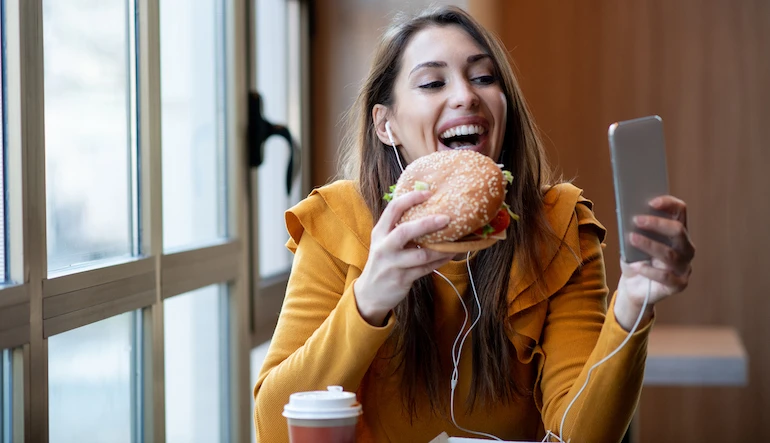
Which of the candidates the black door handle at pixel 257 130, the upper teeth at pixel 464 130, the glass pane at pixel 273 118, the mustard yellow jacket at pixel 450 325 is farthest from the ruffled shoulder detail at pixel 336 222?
the glass pane at pixel 273 118

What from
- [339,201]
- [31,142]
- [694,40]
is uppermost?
[694,40]

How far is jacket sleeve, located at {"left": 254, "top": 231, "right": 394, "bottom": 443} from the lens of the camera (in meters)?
1.26

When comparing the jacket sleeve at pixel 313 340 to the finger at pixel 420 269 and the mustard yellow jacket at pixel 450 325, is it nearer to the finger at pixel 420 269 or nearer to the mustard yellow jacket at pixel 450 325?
the mustard yellow jacket at pixel 450 325

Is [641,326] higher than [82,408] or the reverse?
higher

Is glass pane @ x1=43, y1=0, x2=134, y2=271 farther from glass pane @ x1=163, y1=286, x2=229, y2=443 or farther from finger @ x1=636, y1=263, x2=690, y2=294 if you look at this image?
finger @ x1=636, y1=263, x2=690, y2=294

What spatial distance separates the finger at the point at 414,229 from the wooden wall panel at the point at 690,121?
2.44m

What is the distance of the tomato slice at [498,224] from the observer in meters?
1.24

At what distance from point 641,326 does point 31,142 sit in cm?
111

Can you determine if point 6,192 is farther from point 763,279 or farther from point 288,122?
point 763,279

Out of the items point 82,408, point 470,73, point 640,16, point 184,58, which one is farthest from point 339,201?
point 640,16

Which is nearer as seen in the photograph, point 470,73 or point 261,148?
point 470,73

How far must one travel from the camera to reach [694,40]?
3.51m

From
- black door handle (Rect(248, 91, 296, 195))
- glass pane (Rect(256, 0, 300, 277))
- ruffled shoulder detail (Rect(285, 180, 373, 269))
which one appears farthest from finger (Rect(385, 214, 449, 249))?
glass pane (Rect(256, 0, 300, 277))

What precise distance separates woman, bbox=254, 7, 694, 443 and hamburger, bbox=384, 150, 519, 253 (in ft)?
0.47
